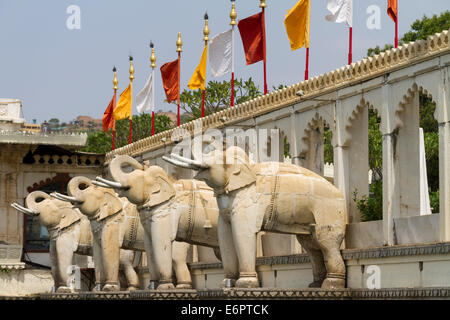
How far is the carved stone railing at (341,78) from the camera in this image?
75.2 feet

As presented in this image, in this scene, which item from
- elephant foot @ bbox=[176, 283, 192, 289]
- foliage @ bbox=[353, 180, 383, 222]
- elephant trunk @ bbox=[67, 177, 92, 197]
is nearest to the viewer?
foliage @ bbox=[353, 180, 383, 222]

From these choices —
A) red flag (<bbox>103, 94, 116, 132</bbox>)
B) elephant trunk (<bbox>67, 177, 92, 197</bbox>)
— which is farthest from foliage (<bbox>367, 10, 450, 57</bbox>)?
elephant trunk (<bbox>67, 177, 92, 197</bbox>)

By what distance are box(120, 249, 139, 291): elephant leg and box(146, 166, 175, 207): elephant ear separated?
25.7ft

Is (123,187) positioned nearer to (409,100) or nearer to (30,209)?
(409,100)

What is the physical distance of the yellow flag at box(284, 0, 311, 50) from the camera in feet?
94.0

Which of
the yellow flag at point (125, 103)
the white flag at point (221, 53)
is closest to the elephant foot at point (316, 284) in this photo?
the white flag at point (221, 53)

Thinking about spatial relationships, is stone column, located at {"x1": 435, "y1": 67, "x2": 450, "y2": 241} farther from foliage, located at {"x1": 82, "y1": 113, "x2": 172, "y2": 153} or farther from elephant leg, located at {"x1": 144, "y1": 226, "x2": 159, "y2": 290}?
foliage, located at {"x1": 82, "y1": 113, "x2": 172, "y2": 153}

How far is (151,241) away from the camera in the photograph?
27516 mm

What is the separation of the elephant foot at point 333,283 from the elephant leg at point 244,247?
1507 millimetres

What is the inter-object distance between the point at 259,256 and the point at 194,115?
3060cm

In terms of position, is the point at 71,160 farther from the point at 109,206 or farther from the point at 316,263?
the point at 316,263

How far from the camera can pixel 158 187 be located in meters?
27.7
